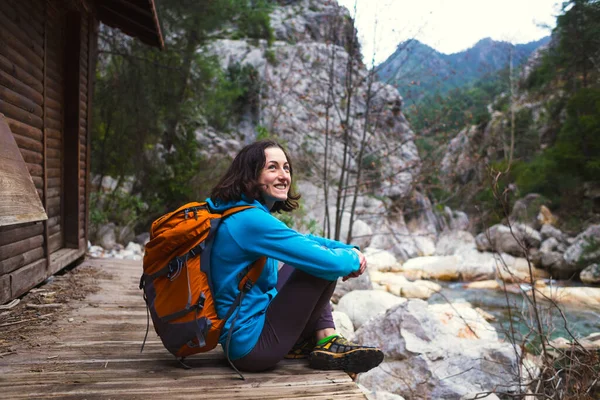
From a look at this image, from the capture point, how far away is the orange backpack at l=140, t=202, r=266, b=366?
219 centimetres

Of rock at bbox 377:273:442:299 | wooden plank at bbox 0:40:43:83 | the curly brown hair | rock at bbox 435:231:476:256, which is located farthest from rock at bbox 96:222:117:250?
rock at bbox 435:231:476:256

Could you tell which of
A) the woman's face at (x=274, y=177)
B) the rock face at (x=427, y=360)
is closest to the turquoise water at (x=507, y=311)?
the rock face at (x=427, y=360)

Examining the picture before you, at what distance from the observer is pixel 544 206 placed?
1933 cm

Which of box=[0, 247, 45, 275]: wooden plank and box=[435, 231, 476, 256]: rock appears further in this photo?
box=[435, 231, 476, 256]: rock

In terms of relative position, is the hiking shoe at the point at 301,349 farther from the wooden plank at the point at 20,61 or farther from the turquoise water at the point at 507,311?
the turquoise water at the point at 507,311

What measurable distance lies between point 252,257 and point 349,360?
70 cm

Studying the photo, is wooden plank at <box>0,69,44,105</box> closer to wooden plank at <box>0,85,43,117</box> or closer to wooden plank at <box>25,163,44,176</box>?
wooden plank at <box>0,85,43,117</box>

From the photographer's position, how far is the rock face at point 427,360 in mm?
4090

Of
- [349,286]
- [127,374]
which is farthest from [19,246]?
[349,286]

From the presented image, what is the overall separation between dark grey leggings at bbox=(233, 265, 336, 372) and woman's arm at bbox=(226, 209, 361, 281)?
0.30ft

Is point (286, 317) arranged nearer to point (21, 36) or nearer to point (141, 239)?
point (21, 36)

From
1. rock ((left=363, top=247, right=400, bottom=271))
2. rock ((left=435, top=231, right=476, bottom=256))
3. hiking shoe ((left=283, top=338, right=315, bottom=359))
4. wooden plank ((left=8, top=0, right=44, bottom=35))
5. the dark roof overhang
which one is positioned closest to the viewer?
hiking shoe ((left=283, top=338, right=315, bottom=359))

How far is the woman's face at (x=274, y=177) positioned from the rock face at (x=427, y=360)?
239cm

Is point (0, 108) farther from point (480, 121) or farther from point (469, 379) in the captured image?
point (480, 121)
